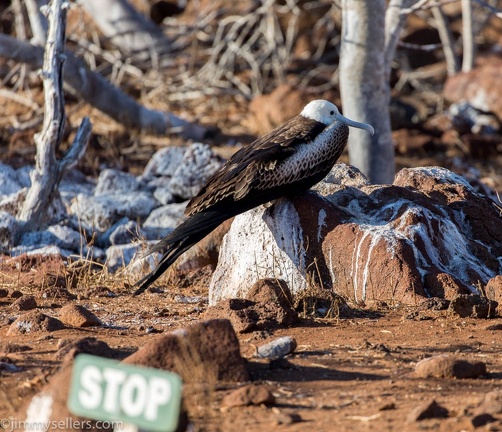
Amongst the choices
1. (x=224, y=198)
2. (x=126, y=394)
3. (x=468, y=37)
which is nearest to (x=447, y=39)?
(x=468, y=37)

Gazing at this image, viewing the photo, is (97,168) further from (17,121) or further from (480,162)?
(480,162)

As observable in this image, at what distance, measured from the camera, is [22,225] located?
8.08m

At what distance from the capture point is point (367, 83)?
911 centimetres

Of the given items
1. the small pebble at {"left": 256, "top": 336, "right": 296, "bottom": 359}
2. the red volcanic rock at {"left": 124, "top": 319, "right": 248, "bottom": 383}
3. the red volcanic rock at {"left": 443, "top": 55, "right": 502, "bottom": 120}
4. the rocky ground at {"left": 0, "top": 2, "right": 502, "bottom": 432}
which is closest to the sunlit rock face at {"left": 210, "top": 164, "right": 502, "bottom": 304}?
the rocky ground at {"left": 0, "top": 2, "right": 502, "bottom": 432}

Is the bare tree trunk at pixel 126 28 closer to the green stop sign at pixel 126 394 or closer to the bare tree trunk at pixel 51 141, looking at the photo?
the bare tree trunk at pixel 51 141

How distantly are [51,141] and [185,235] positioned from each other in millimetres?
2395

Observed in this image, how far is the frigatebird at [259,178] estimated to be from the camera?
19.4 feet

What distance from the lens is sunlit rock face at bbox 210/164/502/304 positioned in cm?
584

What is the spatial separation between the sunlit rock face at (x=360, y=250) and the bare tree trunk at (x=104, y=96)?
188 inches

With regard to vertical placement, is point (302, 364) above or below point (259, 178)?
below

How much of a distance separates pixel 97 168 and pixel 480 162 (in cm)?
475

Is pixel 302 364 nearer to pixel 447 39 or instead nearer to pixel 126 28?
pixel 126 28

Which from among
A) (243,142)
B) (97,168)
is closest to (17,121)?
(97,168)

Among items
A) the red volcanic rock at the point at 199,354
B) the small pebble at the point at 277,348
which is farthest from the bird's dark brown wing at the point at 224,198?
the red volcanic rock at the point at 199,354
